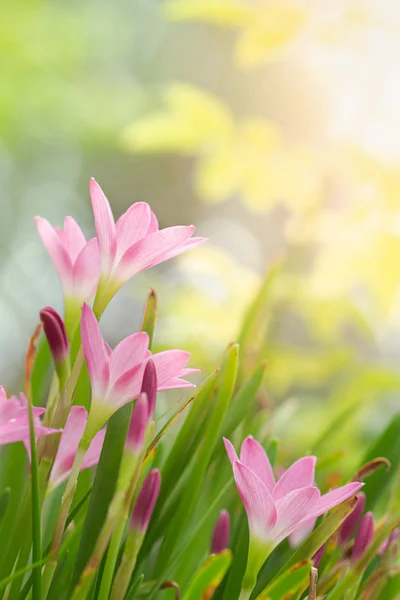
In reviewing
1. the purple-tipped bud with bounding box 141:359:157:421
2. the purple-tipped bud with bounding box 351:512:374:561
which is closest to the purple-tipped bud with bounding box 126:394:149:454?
the purple-tipped bud with bounding box 141:359:157:421

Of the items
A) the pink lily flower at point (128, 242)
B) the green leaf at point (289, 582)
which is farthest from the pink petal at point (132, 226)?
the green leaf at point (289, 582)

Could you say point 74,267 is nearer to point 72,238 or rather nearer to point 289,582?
point 72,238

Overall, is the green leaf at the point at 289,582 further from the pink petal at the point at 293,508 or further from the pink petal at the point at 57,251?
the pink petal at the point at 57,251

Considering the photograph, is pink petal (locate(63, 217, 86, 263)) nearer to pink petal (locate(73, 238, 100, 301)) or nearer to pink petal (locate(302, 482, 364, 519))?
pink petal (locate(73, 238, 100, 301))

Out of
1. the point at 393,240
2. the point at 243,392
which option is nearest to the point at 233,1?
the point at 393,240

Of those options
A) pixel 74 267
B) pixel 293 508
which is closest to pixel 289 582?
A: pixel 293 508

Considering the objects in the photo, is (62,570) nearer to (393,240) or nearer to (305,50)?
(393,240)
